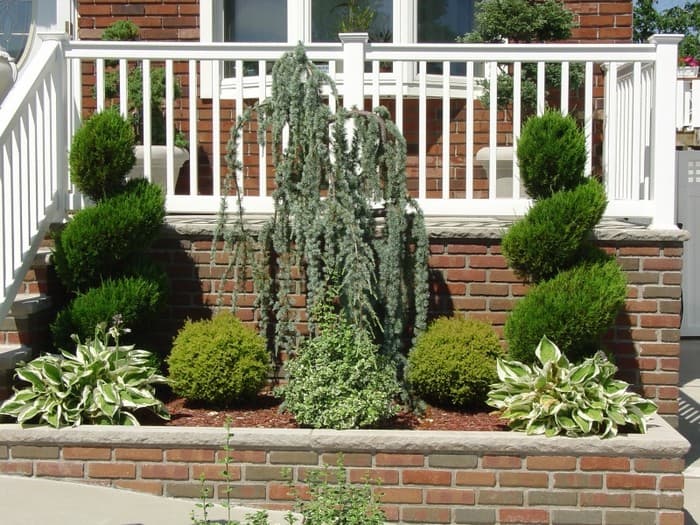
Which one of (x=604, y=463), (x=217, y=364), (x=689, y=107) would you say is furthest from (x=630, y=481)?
(x=689, y=107)

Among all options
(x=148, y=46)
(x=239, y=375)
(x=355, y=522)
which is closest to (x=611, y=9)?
(x=148, y=46)

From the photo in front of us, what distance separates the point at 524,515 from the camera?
5.05 metres

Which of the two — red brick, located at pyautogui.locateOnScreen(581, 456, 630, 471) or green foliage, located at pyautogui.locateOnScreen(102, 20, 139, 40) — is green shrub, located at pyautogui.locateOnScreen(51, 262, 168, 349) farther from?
green foliage, located at pyautogui.locateOnScreen(102, 20, 139, 40)

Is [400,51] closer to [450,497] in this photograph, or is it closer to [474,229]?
[474,229]

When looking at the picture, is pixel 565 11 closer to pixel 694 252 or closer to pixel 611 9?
pixel 611 9

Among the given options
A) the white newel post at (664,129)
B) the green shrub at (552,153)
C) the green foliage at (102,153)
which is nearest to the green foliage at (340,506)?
the green shrub at (552,153)

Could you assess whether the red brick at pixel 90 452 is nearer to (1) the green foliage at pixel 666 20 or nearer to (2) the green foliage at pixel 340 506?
(2) the green foliage at pixel 340 506

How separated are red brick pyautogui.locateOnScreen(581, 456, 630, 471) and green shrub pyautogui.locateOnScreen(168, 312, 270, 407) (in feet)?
6.05

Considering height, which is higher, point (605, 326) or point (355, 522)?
point (605, 326)

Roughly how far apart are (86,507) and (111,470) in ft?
1.08

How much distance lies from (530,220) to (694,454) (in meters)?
1.96

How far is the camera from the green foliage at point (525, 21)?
794 cm

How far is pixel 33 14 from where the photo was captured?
364 inches

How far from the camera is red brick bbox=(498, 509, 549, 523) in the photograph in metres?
5.04
